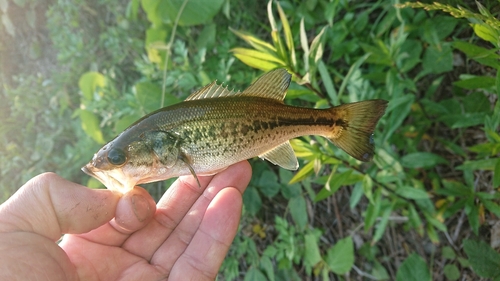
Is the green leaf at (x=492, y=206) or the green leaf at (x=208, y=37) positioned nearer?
the green leaf at (x=492, y=206)

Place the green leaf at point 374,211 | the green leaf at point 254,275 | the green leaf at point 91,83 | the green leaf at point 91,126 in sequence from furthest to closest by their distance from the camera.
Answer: the green leaf at point 91,83 < the green leaf at point 91,126 < the green leaf at point 254,275 < the green leaf at point 374,211

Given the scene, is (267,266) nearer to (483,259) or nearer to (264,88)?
(483,259)

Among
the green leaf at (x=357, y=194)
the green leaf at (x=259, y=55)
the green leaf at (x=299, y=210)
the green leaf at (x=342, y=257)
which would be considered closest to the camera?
the green leaf at (x=259, y=55)

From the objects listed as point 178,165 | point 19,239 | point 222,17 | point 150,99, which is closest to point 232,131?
point 178,165

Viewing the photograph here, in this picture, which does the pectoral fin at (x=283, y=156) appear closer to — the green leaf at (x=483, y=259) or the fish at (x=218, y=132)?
the fish at (x=218, y=132)

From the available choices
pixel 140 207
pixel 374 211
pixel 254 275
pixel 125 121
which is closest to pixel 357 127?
pixel 374 211

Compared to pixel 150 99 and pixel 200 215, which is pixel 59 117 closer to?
pixel 150 99

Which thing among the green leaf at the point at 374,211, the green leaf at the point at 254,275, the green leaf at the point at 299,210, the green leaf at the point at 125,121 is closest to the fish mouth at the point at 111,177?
the green leaf at the point at 125,121
